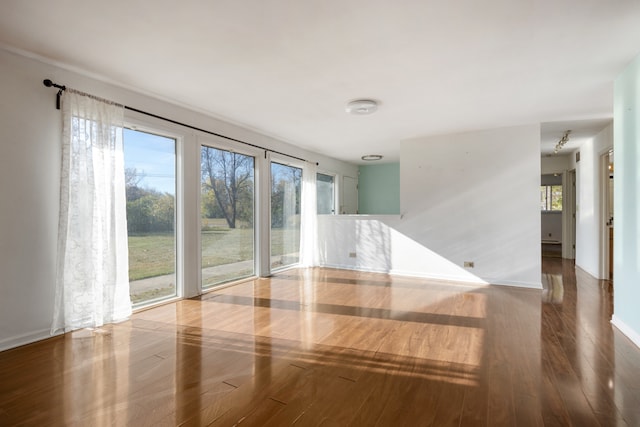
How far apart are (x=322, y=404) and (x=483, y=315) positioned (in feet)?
8.01

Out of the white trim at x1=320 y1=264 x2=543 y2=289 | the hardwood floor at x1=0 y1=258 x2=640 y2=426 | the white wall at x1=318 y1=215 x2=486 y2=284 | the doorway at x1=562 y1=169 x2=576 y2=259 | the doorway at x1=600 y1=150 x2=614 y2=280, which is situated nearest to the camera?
→ the hardwood floor at x1=0 y1=258 x2=640 y2=426

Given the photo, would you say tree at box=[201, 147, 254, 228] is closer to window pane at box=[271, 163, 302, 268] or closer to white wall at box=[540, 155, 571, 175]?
window pane at box=[271, 163, 302, 268]

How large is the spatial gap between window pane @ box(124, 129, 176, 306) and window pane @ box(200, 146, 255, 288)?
481mm

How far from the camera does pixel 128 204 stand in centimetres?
358

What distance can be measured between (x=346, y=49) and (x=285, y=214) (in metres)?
4.00

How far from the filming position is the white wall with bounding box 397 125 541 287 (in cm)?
489

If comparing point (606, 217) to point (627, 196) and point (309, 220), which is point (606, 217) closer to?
point (627, 196)

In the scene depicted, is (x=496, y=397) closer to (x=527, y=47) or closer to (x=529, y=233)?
(x=527, y=47)

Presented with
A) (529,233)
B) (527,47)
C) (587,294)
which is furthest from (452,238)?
(527,47)

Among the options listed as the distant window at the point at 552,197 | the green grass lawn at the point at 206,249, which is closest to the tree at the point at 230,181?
the green grass lawn at the point at 206,249

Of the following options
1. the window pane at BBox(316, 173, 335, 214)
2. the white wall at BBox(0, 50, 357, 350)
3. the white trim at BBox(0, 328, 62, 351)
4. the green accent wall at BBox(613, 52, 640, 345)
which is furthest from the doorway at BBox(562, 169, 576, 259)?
the white trim at BBox(0, 328, 62, 351)

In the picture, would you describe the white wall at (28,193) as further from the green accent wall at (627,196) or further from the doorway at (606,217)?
the doorway at (606,217)

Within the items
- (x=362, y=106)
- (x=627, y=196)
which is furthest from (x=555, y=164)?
(x=362, y=106)

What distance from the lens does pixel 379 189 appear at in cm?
910
